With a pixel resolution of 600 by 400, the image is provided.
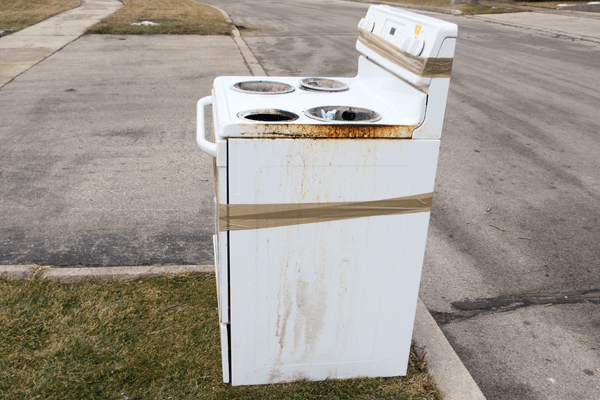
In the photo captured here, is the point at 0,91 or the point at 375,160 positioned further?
the point at 0,91

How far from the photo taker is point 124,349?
108 inches

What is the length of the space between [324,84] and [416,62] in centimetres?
93

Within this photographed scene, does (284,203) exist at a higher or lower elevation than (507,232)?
higher

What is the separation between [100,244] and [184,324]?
4.22 ft

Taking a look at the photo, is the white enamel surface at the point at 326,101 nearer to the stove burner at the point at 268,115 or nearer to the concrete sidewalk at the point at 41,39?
the stove burner at the point at 268,115

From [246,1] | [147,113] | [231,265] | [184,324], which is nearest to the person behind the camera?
[231,265]

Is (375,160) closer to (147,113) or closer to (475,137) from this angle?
(475,137)

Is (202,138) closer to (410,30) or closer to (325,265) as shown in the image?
(325,265)

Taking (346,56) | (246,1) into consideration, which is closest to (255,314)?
(346,56)

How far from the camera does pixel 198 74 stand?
990cm

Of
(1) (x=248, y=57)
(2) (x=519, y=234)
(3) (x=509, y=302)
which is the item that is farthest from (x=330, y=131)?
(1) (x=248, y=57)

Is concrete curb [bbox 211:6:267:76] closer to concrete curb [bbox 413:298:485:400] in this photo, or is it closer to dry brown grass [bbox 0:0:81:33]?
dry brown grass [bbox 0:0:81:33]

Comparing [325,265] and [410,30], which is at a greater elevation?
[410,30]

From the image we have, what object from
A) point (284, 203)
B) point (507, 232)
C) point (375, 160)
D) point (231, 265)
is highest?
point (375, 160)
